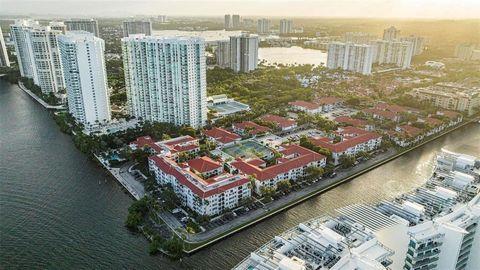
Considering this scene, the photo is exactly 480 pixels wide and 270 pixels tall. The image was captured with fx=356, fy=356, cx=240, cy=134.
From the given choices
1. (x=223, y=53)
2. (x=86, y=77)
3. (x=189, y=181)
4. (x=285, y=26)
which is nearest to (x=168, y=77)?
(x=86, y=77)

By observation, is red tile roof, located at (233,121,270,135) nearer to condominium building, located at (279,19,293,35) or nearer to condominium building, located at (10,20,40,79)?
condominium building, located at (10,20,40,79)

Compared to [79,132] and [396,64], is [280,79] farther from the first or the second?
[79,132]

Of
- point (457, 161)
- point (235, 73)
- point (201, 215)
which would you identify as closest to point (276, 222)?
point (201, 215)

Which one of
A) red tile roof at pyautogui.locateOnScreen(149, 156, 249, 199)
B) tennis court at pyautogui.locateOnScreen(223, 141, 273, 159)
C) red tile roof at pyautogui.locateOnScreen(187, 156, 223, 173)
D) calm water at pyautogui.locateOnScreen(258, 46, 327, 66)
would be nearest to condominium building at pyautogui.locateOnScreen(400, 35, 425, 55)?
calm water at pyautogui.locateOnScreen(258, 46, 327, 66)

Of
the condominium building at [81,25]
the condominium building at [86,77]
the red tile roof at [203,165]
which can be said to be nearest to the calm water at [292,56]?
the condominium building at [81,25]

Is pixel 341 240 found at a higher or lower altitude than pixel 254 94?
higher

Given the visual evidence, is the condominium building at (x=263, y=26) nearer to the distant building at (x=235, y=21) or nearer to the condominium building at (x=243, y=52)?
the distant building at (x=235, y=21)

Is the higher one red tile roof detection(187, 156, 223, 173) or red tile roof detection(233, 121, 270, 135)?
red tile roof detection(187, 156, 223, 173)
